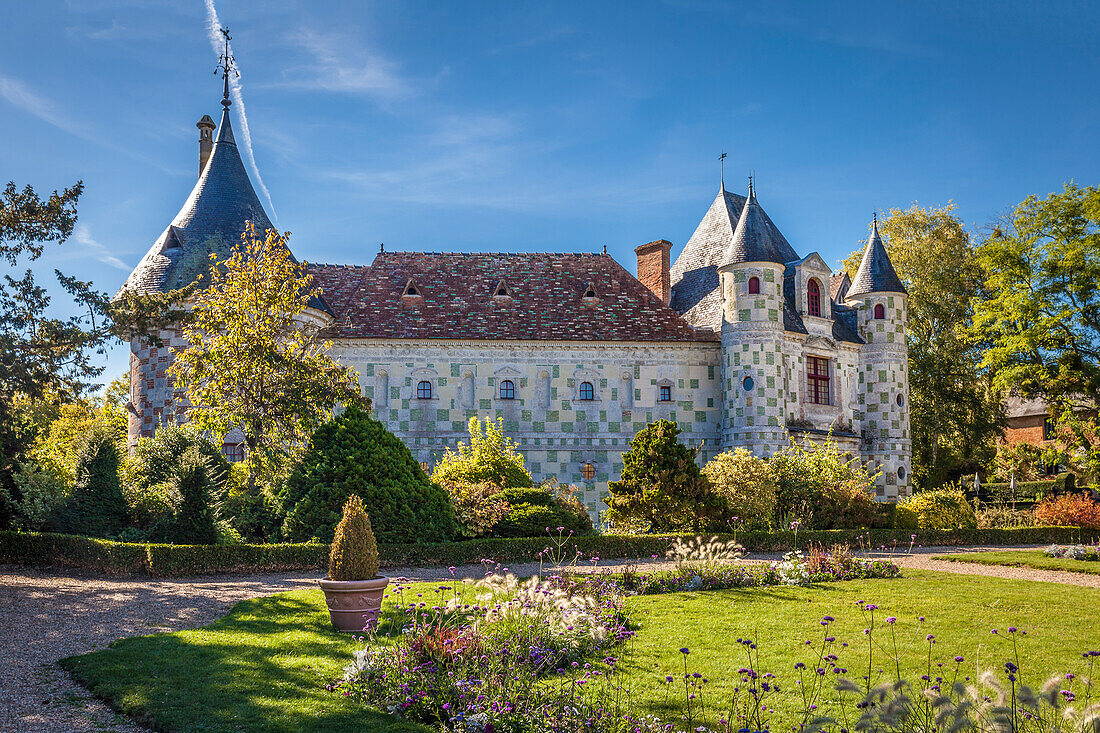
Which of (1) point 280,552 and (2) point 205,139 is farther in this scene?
(2) point 205,139

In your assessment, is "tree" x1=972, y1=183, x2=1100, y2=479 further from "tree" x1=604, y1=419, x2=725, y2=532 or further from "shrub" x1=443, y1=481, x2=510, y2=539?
"shrub" x1=443, y1=481, x2=510, y2=539

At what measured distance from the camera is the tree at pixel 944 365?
3862cm

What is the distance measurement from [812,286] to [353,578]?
86.2 feet

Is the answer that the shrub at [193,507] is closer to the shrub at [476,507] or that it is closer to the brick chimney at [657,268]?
the shrub at [476,507]

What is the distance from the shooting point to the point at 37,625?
11.2 m

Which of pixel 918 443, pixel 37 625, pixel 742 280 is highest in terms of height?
pixel 742 280

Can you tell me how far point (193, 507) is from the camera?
16.8 m

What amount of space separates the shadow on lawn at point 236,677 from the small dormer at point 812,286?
25.2 m

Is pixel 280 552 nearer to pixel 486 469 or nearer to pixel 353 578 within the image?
pixel 353 578

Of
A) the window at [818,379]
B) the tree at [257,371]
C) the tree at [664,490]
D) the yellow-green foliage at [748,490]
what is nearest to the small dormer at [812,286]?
the window at [818,379]

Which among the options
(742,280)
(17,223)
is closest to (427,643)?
(17,223)

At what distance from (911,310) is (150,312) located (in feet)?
111

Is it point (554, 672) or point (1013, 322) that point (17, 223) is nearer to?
point (554, 672)

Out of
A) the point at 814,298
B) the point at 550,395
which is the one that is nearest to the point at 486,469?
the point at 550,395
